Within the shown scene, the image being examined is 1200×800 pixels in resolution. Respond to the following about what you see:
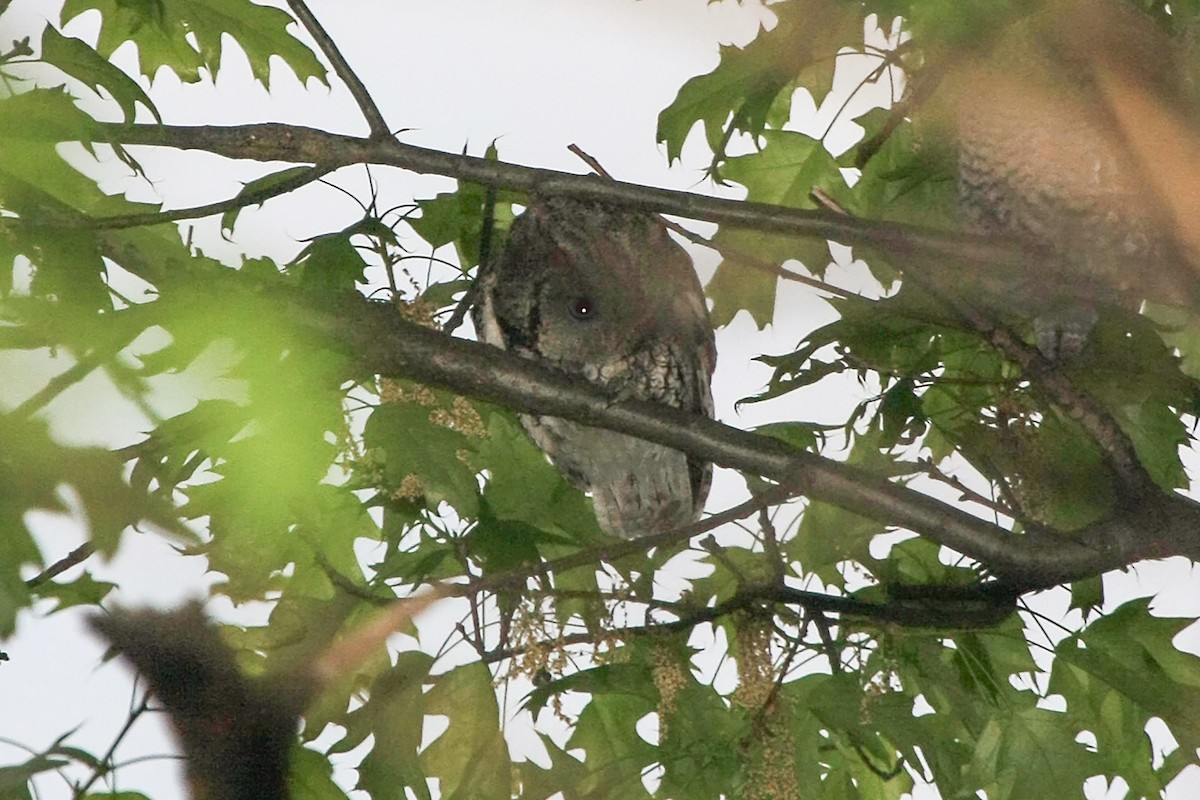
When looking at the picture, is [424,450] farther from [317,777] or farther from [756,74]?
[756,74]

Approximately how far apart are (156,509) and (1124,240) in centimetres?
138

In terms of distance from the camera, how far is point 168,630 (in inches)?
14.8

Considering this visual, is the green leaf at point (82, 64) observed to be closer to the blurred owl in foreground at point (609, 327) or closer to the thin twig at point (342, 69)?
the thin twig at point (342, 69)

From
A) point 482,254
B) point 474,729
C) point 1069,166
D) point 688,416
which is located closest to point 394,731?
point 474,729

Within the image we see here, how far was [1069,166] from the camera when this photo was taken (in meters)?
1.68

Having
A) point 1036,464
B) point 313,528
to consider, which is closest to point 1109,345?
point 1036,464

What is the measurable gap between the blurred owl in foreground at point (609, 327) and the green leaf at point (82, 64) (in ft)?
2.17

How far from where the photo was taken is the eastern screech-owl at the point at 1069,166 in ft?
4.23

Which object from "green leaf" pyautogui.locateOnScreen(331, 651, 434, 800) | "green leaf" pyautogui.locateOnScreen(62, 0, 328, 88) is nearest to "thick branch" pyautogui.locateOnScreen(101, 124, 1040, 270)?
"green leaf" pyautogui.locateOnScreen(62, 0, 328, 88)

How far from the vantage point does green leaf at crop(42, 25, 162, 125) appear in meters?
1.56

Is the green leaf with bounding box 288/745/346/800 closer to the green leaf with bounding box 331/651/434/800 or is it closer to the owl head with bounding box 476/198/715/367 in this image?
the green leaf with bounding box 331/651/434/800

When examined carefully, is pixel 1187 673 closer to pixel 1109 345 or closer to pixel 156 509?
pixel 1109 345

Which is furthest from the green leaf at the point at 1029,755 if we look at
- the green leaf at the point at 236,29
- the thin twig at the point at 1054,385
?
the green leaf at the point at 236,29

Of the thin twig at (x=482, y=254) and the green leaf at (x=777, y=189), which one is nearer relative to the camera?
the thin twig at (x=482, y=254)
